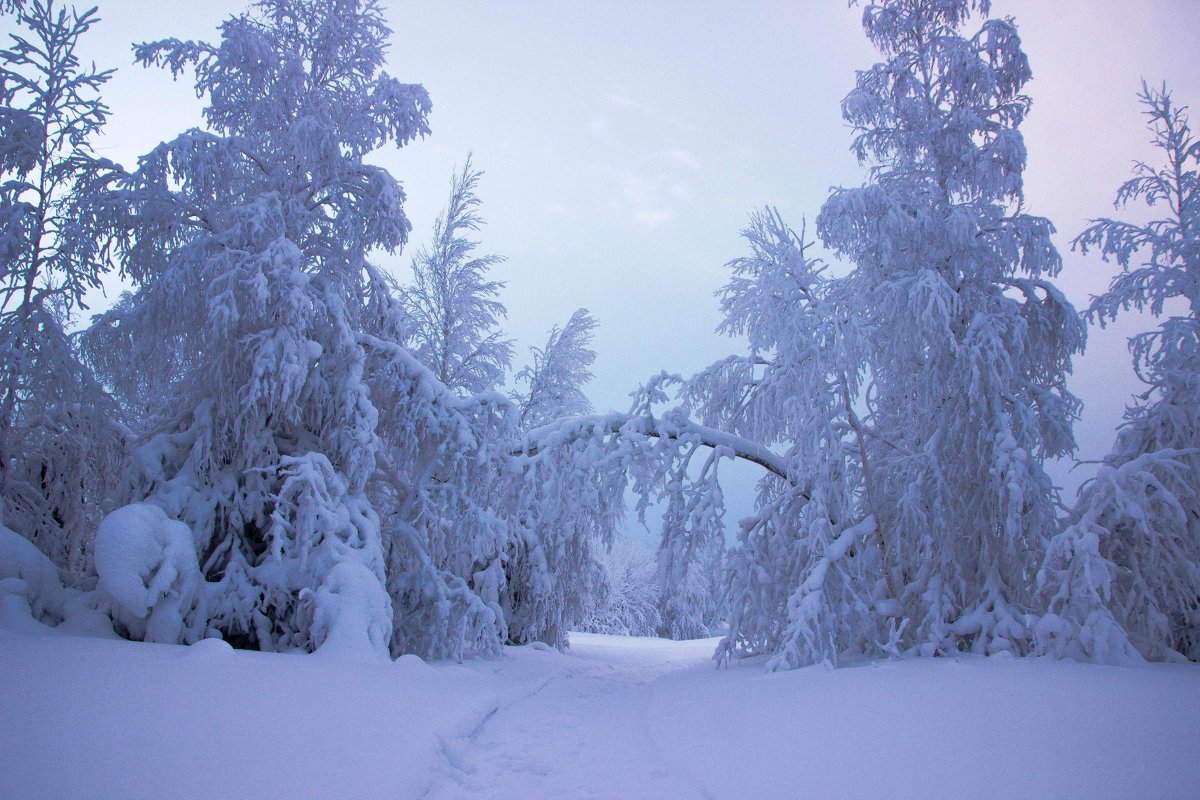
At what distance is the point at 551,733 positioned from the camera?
5.04 meters

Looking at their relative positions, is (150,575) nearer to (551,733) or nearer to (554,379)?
(551,733)

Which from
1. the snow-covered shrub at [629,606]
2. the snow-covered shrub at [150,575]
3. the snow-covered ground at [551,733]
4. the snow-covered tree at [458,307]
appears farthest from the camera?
the snow-covered shrub at [629,606]

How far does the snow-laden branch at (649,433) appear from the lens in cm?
838

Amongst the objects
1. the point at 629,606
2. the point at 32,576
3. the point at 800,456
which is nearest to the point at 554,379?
the point at 800,456

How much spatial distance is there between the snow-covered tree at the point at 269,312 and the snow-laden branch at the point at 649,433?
1.98m

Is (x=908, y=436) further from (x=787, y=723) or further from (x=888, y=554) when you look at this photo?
(x=787, y=723)

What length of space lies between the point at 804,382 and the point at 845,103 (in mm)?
3951

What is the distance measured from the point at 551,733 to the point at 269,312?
16.8 ft

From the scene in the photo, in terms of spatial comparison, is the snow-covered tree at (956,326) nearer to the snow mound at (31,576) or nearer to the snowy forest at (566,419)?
the snowy forest at (566,419)

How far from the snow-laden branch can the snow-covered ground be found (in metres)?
3.09

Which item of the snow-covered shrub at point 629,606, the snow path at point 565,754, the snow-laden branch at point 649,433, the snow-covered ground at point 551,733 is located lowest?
the snow-covered shrub at point 629,606

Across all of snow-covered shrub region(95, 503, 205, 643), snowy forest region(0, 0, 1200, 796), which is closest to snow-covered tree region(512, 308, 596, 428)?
snowy forest region(0, 0, 1200, 796)

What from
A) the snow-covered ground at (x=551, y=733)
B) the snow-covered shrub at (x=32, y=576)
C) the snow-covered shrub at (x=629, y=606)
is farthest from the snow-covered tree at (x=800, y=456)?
the snow-covered shrub at (x=629, y=606)

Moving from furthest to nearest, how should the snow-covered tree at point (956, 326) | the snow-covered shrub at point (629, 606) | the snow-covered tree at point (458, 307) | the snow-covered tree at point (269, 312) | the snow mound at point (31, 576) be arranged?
the snow-covered shrub at point (629, 606) < the snow-covered tree at point (458, 307) < the snow-covered tree at point (956, 326) < the snow-covered tree at point (269, 312) < the snow mound at point (31, 576)
